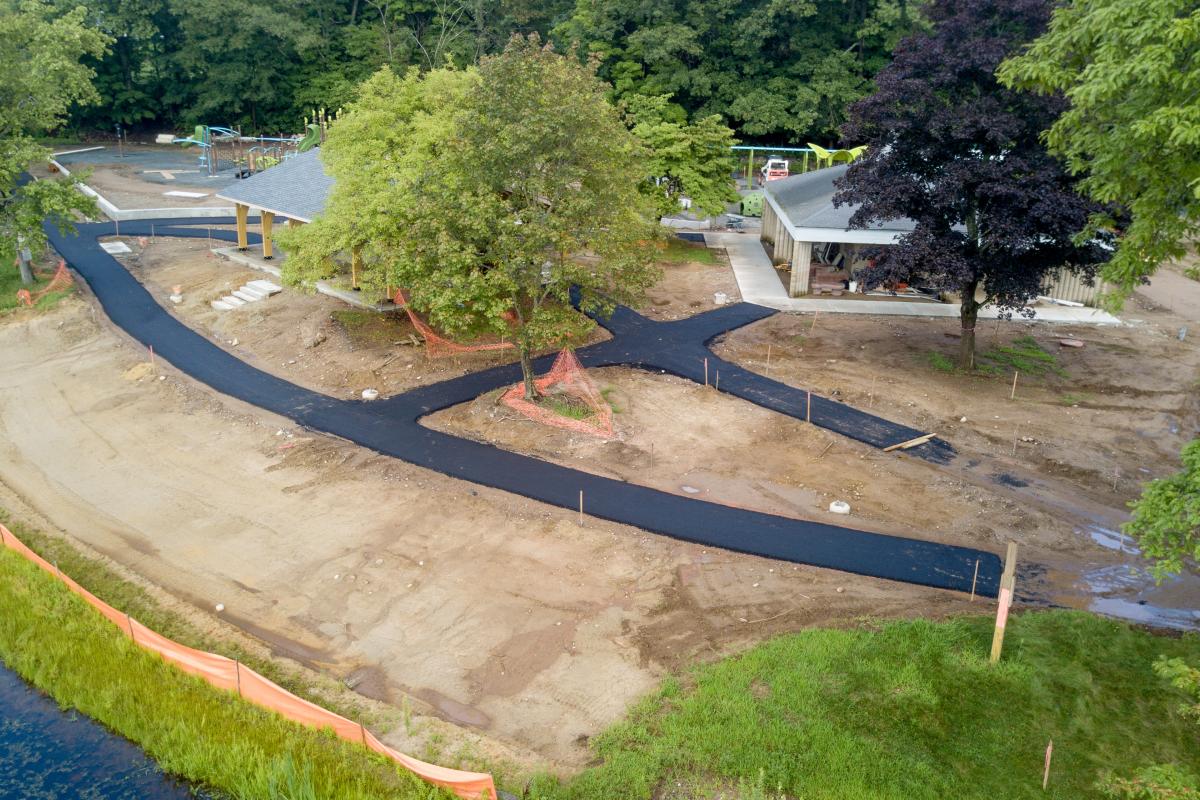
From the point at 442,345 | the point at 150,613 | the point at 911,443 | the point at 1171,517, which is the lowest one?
the point at 150,613

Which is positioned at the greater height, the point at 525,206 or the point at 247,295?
the point at 525,206

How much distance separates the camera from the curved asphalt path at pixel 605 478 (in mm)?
15562

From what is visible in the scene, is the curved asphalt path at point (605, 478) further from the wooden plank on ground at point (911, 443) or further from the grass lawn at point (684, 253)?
the grass lawn at point (684, 253)

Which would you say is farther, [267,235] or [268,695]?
[267,235]

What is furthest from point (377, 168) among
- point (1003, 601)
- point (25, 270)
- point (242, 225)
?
point (1003, 601)

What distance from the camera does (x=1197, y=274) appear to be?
1272 centimetres

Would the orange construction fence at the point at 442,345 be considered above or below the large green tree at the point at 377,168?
below

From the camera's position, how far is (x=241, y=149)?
5622cm

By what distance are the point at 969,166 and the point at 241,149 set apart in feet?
157

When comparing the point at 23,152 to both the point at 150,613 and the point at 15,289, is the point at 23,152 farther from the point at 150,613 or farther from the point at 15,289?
the point at 150,613

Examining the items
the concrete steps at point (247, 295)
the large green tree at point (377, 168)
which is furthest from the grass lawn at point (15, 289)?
the large green tree at point (377, 168)

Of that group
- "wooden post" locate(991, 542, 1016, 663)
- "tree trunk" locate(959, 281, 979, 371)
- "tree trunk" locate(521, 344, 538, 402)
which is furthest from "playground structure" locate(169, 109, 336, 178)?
"wooden post" locate(991, 542, 1016, 663)

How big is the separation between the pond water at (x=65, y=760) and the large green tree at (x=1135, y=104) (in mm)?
14236

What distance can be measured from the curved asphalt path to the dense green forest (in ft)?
90.8
